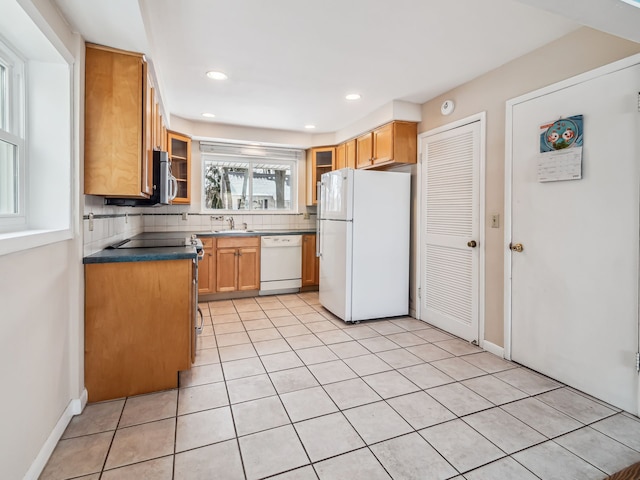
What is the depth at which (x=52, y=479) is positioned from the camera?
1440 mm

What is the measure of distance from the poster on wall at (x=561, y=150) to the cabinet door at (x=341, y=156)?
2.65 m

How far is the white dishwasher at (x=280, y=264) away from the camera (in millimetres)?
4672

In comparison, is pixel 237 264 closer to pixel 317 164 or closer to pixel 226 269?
pixel 226 269

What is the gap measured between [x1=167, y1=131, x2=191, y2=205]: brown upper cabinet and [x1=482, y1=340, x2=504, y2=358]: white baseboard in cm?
377

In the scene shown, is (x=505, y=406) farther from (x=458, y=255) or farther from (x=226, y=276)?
(x=226, y=276)

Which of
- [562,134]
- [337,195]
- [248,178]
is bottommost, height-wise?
[337,195]

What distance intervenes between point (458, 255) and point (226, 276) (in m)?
2.84

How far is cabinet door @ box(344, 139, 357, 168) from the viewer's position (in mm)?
4441

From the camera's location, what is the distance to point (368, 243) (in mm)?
3609

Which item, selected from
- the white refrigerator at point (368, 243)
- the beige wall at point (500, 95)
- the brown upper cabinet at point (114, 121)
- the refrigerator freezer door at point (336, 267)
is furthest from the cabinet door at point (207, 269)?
the beige wall at point (500, 95)

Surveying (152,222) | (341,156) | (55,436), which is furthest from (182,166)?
(55,436)

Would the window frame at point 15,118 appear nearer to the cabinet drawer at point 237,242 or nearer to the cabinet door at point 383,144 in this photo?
the cabinet drawer at point 237,242

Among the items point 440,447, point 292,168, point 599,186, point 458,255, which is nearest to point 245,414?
point 440,447

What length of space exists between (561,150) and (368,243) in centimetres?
184
